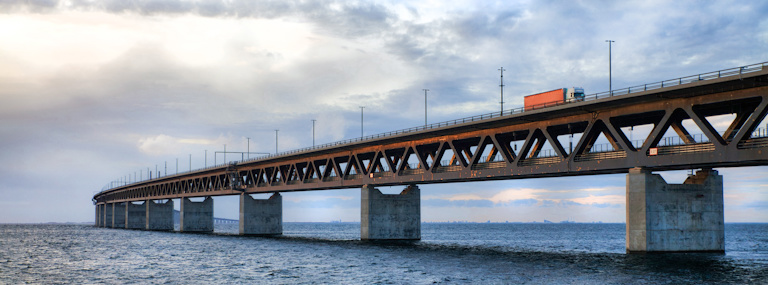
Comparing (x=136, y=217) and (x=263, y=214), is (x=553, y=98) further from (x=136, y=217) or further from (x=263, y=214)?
(x=136, y=217)

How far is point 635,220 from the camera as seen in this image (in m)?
51.8

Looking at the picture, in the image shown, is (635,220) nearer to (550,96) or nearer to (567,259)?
(567,259)

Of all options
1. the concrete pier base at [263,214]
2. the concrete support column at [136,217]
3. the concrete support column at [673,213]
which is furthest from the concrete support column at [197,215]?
the concrete support column at [673,213]

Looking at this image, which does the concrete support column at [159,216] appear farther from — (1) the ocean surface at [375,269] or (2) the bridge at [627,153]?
(1) the ocean surface at [375,269]

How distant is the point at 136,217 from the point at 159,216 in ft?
59.2

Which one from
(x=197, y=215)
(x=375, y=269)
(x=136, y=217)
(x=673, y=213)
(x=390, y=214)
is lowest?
(x=136, y=217)

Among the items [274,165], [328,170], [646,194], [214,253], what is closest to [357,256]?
[214,253]

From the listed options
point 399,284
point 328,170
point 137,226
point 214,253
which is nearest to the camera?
point 399,284

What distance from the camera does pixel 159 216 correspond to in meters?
176

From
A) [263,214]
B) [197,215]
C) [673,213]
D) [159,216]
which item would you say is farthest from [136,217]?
[673,213]

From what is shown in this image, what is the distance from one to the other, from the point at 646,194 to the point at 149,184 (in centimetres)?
14852

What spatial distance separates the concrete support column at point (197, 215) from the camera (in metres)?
143

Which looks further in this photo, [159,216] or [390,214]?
[159,216]

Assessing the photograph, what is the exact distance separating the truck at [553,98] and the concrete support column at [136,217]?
14842 cm
